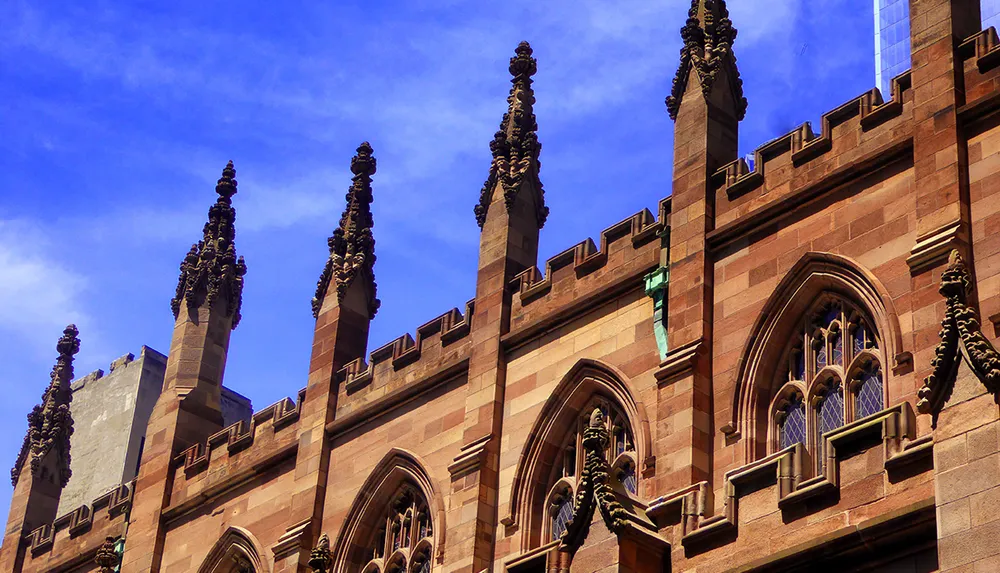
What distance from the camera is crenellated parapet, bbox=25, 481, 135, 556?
3997cm

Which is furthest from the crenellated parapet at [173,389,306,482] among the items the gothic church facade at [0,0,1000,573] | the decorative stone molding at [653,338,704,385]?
the decorative stone molding at [653,338,704,385]

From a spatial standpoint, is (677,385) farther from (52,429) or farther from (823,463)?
(52,429)

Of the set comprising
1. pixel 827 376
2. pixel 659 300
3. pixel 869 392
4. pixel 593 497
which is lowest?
pixel 593 497

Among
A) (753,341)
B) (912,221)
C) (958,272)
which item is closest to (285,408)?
(753,341)

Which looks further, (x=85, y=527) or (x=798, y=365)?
(x=85, y=527)

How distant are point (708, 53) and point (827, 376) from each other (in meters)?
7.15

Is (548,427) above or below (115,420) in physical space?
below

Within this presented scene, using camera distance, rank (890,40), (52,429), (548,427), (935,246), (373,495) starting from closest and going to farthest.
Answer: (935,246) < (548,427) < (373,495) < (52,429) < (890,40)

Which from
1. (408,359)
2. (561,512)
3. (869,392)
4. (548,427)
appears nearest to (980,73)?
(869,392)

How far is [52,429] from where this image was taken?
43375 millimetres

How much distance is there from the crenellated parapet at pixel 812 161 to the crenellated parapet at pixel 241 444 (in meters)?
10.6

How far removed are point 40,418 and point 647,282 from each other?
18.9m

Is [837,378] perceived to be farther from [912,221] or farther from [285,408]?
[285,408]

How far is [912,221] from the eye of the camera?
2647cm
